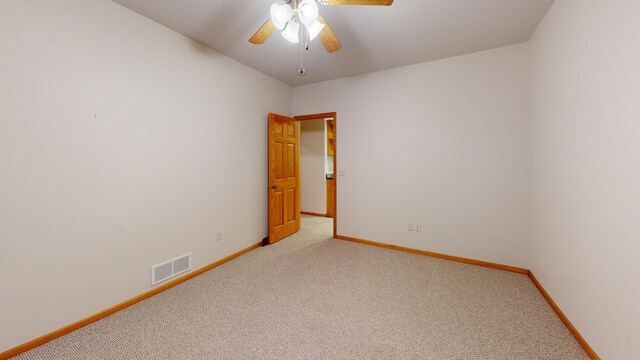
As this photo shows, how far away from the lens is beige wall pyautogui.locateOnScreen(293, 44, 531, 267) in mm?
2736

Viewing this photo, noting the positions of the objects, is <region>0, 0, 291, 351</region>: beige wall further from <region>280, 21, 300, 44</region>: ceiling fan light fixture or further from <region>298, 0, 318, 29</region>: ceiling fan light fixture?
<region>298, 0, 318, 29</region>: ceiling fan light fixture

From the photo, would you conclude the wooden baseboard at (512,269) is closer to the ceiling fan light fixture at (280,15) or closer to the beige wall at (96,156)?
the beige wall at (96,156)

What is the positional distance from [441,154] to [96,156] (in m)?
3.57

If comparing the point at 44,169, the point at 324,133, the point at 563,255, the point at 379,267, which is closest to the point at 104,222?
the point at 44,169

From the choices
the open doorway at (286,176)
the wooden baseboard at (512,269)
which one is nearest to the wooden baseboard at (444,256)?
the wooden baseboard at (512,269)

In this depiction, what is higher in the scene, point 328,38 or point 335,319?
point 328,38

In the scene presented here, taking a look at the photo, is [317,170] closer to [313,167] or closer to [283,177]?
[313,167]

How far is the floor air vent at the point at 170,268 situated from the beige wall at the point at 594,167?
3325 mm

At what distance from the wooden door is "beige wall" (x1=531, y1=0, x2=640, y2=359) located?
3146 millimetres

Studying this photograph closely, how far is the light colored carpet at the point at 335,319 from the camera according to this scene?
160 centimetres

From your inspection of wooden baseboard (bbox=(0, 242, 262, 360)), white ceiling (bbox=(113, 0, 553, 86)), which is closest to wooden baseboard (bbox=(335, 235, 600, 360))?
wooden baseboard (bbox=(0, 242, 262, 360))

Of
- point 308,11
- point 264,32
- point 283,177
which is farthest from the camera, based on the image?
point 283,177

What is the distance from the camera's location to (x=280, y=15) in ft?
5.16

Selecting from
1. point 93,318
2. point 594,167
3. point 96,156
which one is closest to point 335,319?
point 93,318
